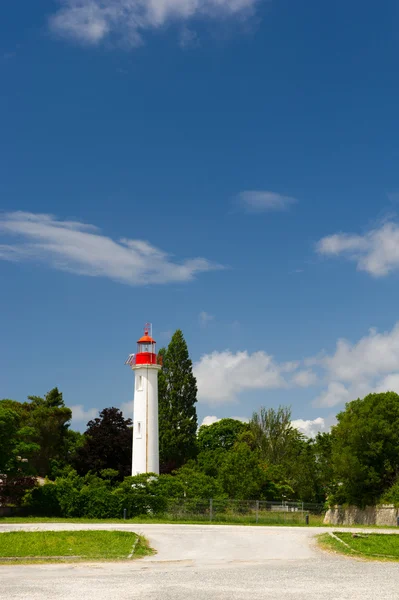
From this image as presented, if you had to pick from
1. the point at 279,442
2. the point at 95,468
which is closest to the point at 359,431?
the point at 95,468

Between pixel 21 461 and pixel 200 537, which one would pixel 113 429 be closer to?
pixel 21 461

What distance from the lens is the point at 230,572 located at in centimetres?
1738

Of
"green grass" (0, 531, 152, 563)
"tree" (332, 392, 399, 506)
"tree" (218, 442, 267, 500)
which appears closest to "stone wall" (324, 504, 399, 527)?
"tree" (332, 392, 399, 506)

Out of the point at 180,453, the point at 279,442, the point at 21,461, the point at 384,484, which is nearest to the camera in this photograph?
the point at 21,461

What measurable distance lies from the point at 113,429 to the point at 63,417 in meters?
17.6

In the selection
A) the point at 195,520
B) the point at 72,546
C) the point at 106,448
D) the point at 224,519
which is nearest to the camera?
the point at 72,546

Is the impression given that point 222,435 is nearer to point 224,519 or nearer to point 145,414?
point 145,414

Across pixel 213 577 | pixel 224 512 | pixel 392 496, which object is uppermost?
pixel 392 496

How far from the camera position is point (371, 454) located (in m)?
47.7

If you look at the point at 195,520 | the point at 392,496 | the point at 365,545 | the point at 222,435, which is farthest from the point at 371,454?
the point at 222,435

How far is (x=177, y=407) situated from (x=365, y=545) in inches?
1819

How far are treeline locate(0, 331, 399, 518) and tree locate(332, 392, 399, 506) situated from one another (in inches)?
2.8

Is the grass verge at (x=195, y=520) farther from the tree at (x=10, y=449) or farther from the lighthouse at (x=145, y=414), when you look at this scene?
the lighthouse at (x=145, y=414)

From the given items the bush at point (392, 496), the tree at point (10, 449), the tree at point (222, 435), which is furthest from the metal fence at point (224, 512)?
the tree at point (222, 435)
